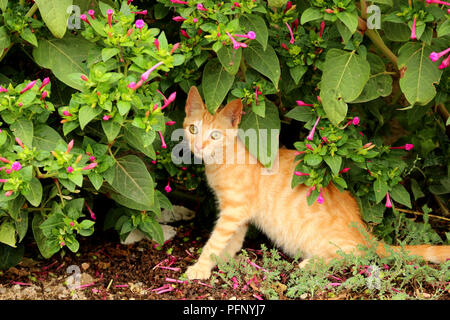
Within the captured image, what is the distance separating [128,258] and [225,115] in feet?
3.51

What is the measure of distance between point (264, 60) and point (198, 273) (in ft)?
4.03

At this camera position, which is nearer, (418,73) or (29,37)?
(29,37)

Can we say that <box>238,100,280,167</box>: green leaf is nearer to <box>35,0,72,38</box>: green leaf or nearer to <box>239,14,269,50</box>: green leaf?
<box>239,14,269,50</box>: green leaf

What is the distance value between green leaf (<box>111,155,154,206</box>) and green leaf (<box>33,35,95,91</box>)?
0.51m

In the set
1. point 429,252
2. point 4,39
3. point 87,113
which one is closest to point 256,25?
point 87,113

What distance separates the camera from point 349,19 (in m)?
2.63

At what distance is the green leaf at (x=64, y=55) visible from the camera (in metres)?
2.78

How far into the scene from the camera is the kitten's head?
3.30 metres

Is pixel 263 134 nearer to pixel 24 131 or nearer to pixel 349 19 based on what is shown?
pixel 349 19

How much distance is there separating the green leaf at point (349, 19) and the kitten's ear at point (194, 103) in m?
0.93

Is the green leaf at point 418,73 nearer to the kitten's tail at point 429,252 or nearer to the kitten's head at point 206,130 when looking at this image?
the kitten's tail at point 429,252

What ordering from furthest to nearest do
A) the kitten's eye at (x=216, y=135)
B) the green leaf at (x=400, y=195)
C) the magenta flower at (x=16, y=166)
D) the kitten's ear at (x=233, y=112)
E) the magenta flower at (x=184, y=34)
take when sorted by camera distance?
1. the kitten's eye at (x=216, y=135)
2. the green leaf at (x=400, y=195)
3. the kitten's ear at (x=233, y=112)
4. the magenta flower at (x=184, y=34)
5. the magenta flower at (x=16, y=166)

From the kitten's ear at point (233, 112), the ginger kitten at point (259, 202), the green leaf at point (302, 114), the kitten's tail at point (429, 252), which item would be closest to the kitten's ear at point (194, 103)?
→ the ginger kitten at point (259, 202)

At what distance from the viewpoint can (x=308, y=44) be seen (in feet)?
9.84
